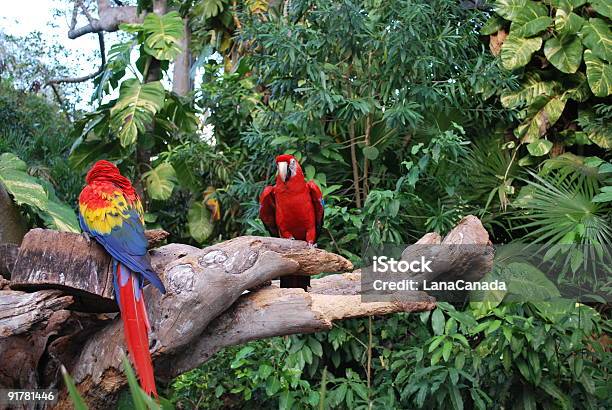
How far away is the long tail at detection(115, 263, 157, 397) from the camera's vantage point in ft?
7.10

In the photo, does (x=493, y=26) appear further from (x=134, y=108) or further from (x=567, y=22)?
(x=134, y=108)

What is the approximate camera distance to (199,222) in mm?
5441

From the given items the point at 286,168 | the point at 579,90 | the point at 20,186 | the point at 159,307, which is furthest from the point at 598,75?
the point at 20,186

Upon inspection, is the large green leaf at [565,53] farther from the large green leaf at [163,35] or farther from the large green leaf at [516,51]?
the large green leaf at [163,35]

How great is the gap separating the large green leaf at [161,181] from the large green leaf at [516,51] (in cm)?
258

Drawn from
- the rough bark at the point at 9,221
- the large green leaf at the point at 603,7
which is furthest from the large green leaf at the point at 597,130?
the rough bark at the point at 9,221

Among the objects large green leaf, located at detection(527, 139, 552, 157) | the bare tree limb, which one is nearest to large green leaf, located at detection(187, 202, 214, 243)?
large green leaf, located at detection(527, 139, 552, 157)

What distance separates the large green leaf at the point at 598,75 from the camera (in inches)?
184

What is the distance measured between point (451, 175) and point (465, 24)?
1.09 metres

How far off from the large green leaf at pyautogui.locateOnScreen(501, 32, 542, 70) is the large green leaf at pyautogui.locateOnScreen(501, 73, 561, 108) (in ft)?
0.56

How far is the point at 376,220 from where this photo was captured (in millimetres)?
3859

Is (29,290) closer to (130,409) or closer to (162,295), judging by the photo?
(162,295)

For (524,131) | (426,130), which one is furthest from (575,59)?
(426,130)

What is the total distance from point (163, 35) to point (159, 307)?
3.76m
